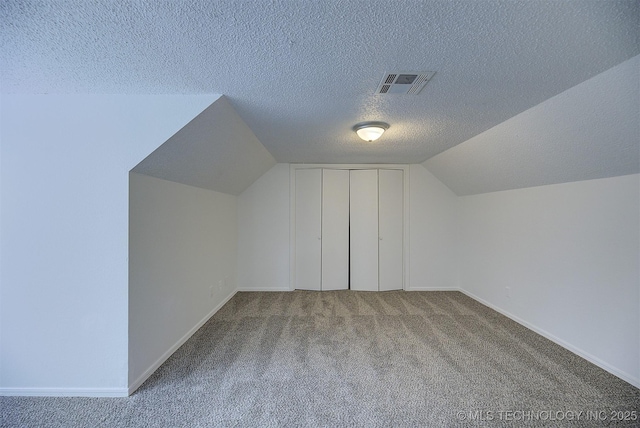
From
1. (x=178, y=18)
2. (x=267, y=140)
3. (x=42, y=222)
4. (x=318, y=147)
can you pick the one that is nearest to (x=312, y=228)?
(x=318, y=147)

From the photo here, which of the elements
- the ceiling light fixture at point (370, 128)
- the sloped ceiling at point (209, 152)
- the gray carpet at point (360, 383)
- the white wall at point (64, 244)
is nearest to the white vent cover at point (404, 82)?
the ceiling light fixture at point (370, 128)

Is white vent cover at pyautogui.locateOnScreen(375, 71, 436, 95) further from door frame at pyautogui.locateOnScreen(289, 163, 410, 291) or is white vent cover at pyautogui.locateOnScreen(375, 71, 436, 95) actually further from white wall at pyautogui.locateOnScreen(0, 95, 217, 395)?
door frame at pyautogui.locateOnScreen(289, 163, 410, 291)

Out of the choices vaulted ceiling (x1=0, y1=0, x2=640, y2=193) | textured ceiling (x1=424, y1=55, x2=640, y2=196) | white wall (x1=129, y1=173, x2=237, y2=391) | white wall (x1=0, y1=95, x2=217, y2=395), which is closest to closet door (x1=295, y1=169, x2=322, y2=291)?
white wall (x1=129, y1=173, x2=237, y2=391)

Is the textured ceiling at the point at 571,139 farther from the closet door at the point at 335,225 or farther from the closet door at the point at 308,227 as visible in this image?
the closet door at the point at 308,227

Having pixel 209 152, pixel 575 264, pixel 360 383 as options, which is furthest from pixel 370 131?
pixel 575 264

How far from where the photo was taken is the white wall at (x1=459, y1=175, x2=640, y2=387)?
6.79 ft

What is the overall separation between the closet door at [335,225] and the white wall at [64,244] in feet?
9.49

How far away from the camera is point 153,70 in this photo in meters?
1.64

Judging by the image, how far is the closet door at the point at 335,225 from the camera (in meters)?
4.48

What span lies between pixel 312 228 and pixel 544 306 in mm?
3032

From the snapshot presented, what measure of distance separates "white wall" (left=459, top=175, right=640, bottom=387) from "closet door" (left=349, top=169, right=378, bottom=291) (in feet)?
5.28

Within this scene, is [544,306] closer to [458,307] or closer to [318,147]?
[458,307]

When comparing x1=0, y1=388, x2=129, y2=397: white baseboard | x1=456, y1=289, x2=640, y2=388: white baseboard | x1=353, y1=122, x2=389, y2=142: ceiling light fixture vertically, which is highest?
x1=353, y1=122, x2=389, y2=142: ceiling light fixture

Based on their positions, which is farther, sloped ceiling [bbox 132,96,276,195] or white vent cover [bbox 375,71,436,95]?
sloped ceiling [bbox 132,96,276,195]
